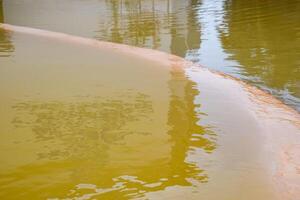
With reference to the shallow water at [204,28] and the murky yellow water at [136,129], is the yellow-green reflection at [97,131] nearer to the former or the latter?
the murky yellow water at [136,129]

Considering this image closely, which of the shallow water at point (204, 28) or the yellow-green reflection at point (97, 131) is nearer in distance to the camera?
the yellow-green reflection at point (97, 131)

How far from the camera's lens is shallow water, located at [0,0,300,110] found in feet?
21.7

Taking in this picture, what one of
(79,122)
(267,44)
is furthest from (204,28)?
(79,122)

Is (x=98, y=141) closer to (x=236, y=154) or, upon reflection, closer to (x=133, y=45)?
(x=236, y=154)

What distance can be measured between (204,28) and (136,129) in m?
6.11

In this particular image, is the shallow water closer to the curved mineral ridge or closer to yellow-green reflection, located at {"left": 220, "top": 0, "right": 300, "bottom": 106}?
yellow-green reflection, located at {"left": 220, "top": 0, "right": 300, "bottom": 106}

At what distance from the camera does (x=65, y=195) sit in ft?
10.0

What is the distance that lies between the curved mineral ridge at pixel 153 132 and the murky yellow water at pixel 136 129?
0.01m

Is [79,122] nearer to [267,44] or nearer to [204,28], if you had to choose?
[267,44]

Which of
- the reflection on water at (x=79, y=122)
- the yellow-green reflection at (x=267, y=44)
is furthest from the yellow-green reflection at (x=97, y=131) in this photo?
the yellow-green reflection at (x=267, y=44)

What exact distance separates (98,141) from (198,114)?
1188mm

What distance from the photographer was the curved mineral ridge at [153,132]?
10.5 feet

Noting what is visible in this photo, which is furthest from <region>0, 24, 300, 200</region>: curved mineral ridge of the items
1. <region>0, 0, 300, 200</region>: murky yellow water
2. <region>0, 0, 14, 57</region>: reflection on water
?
<region>0, 0, 14, 57</region>: reflection on water

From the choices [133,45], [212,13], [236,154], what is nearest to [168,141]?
[236,154]
